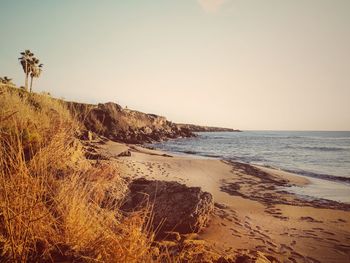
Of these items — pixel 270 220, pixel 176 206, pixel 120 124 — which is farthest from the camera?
pixel 120 124

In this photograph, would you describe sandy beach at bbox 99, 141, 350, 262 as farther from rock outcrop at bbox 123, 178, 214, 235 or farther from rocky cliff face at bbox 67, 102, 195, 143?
rocky cliff face at bbox 67, 102, 195, 143

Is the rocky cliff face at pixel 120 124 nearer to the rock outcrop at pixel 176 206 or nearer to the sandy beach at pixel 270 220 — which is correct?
the sandy beach at pixel 270 220

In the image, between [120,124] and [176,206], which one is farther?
[120,124]

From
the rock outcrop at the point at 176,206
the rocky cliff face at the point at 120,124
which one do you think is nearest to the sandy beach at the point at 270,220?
the rock outcrop at the point at 176,206

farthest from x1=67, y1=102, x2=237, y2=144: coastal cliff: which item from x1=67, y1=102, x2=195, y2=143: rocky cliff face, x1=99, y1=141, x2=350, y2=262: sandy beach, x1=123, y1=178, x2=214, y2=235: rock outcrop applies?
x1=123, y1=178, x2=214, y2=235: rock outcrop

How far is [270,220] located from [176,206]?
8.84ft

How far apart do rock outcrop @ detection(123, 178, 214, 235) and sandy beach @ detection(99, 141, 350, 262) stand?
0.31m

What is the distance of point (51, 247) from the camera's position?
8.68ft

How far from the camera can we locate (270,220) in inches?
266

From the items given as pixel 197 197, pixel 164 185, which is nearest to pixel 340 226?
pixel 197 197

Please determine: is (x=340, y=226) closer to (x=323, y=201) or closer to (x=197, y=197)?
(x=323, y=201)

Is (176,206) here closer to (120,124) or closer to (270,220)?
(270,220)

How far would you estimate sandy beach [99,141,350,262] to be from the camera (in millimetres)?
4930

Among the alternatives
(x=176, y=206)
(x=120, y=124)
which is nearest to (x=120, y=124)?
(x=120, y=124)
